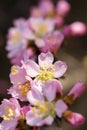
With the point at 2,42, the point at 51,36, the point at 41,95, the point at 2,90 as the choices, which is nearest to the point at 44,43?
the point at 51,36

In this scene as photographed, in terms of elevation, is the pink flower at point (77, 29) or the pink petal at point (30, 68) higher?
the pink flower at point (77, 29)

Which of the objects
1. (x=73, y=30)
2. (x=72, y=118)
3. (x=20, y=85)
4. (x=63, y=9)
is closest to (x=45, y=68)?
(x=20, y=85)

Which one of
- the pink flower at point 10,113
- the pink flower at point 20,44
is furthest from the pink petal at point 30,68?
the pink flower at point 20,44

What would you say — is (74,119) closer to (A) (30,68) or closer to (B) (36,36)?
(A) (30,68)

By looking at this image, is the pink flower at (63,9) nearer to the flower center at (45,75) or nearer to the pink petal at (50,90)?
the flower center at (45,75)

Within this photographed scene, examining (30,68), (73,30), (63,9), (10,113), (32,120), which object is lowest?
(32,120)

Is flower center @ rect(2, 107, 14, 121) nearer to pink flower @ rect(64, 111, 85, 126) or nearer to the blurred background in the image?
pink flower @ rect(64, 111, 85, 126)
